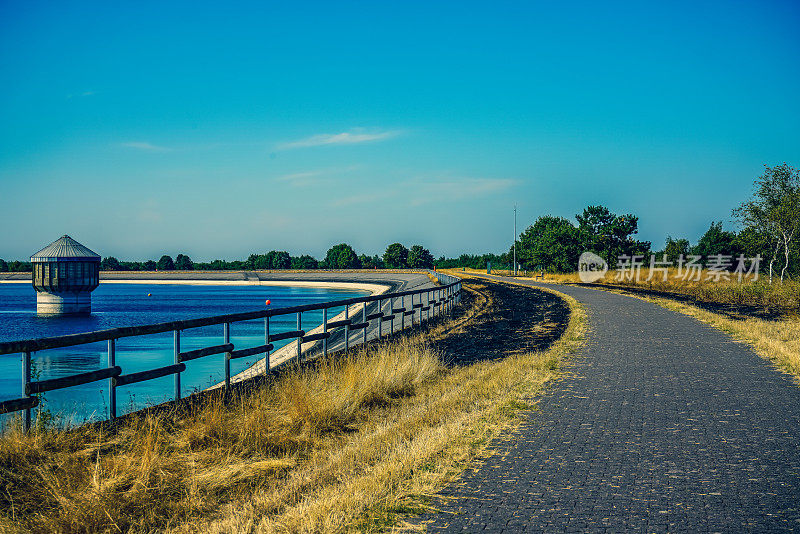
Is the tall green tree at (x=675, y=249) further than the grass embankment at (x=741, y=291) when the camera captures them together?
Yes

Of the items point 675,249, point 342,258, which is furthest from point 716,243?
point 342,258

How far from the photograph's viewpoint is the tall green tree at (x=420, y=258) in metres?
182

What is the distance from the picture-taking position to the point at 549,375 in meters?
10.9

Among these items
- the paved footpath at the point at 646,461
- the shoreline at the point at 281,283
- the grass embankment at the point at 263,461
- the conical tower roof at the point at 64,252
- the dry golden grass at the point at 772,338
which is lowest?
the shoreline at the point at 281,283

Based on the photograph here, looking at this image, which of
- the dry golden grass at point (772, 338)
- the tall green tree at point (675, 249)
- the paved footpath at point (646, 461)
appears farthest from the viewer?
the tall green tree at point (675, 249)

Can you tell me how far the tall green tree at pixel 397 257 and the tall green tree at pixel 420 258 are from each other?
1.87 m

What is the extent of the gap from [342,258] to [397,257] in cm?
1583

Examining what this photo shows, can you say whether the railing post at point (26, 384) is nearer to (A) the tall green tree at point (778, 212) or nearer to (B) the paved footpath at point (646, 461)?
(B) the paved footpath at point (646, 461)

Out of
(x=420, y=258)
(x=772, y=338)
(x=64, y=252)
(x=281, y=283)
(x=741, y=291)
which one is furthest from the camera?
(x=420, y=258)

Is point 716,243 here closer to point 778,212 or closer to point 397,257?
point 778,212

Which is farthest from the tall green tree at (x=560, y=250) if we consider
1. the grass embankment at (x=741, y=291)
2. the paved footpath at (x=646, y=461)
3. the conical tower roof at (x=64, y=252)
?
the paved footpath at (x=646, y=461)

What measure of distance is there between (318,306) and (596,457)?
7.71 meters

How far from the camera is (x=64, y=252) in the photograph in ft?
208

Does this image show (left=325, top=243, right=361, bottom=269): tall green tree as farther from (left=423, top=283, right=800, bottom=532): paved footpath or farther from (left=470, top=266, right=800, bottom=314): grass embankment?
(left=423, top=283, right=800, bottom=532): paved footpath
